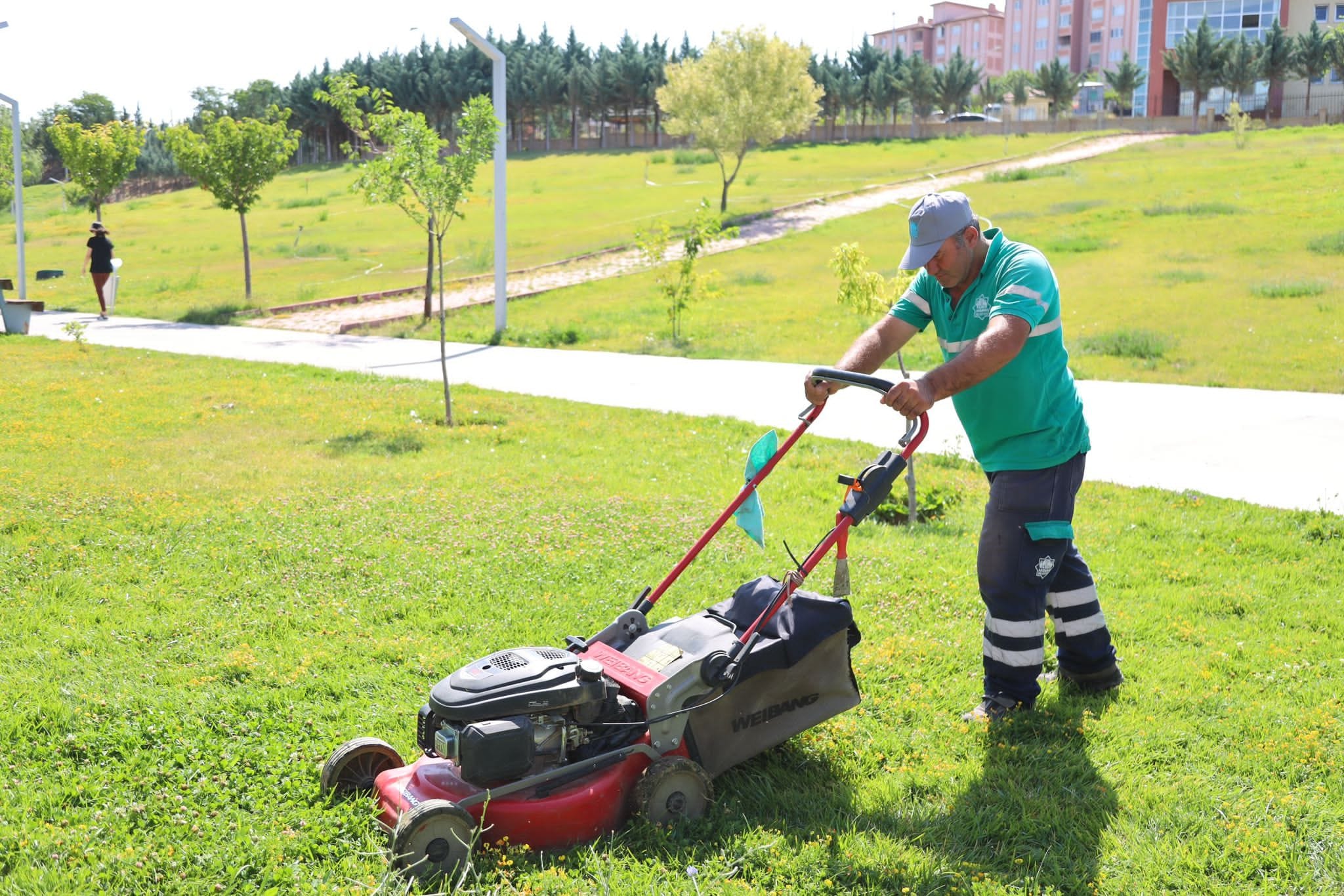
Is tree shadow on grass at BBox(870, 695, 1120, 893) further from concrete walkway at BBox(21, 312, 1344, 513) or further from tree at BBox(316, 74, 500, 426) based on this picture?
tree at BBox(316, 74, 500, 426)

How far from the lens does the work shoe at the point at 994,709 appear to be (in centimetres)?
434

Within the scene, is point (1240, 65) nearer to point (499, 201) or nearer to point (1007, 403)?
point (499, 201)

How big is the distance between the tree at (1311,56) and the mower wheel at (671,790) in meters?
80.8

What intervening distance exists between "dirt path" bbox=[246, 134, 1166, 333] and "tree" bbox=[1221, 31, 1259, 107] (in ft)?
99.6

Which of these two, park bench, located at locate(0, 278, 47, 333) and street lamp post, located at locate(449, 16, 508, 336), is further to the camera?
park bench, located at locate(0, 278, 47, 333)

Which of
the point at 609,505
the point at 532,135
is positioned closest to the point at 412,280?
the point at 609,505

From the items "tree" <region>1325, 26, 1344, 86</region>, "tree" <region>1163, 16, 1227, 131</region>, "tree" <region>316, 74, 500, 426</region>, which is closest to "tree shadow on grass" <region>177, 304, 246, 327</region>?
"tree" <region>316, 74, 500, 426</region>

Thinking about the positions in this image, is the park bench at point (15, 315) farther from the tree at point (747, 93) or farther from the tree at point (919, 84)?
the tree at point (919, 84)

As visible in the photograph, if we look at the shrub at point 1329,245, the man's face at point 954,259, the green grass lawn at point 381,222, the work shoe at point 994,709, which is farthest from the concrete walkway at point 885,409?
the shrub at point 1329,245

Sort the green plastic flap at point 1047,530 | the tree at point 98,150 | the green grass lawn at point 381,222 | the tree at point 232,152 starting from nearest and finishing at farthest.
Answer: the green plastic flap at point 1047,530 < the tree at point 232,152 < the tree at point 98,150 < the green grass lawn at point 381,222

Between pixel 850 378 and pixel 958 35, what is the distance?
15601 centimetres

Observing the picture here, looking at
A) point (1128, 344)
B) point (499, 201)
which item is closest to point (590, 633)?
point (1128, 344)

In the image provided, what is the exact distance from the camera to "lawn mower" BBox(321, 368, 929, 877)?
3.40 m

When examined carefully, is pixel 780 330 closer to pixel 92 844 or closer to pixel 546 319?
pixel 546 319
